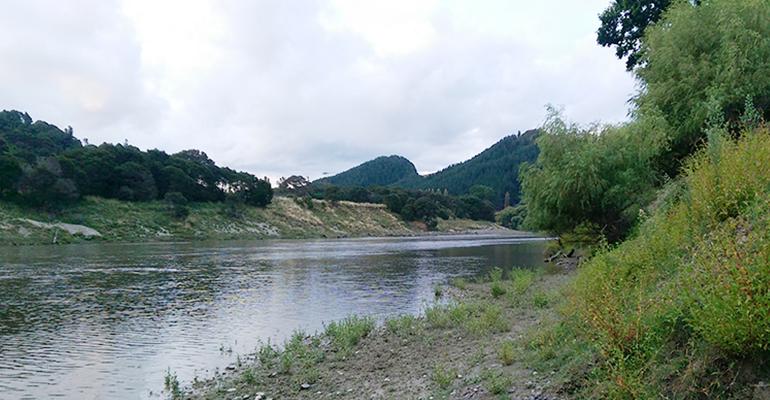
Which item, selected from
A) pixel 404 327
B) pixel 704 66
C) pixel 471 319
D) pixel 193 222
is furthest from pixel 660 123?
pixel 193 222

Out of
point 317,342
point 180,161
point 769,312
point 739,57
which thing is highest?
point 180,161

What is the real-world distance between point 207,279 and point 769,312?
34267 mm

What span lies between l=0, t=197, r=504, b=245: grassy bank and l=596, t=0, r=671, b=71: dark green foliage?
82213 mm

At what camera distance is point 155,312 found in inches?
917

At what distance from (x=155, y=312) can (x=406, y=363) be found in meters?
15.1

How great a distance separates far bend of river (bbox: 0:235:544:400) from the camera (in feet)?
45.8

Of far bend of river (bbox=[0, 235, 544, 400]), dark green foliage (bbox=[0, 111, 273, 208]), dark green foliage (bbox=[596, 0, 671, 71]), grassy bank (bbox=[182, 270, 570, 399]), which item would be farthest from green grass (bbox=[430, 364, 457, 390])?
dark green foliage (bbox=[0, 111, 273, 208])

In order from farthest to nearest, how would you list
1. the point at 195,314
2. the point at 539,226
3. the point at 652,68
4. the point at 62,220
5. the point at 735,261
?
the point at 62,220 < the point at 539,226 < the point at 652,68 < the point at 195,314 < the point at 735,261

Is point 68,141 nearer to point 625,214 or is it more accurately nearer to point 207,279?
point 207,279

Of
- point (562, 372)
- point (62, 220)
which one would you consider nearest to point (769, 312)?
A: point (562, 372)

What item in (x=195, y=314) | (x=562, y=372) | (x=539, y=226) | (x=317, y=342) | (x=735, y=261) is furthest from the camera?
(x=539, y=226)

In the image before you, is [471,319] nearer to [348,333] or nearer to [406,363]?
[348,333]

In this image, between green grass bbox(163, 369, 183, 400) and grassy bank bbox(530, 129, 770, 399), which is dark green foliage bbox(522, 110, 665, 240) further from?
green grass bbox(163, 369, 183, 400)

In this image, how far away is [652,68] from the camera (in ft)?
81.2
